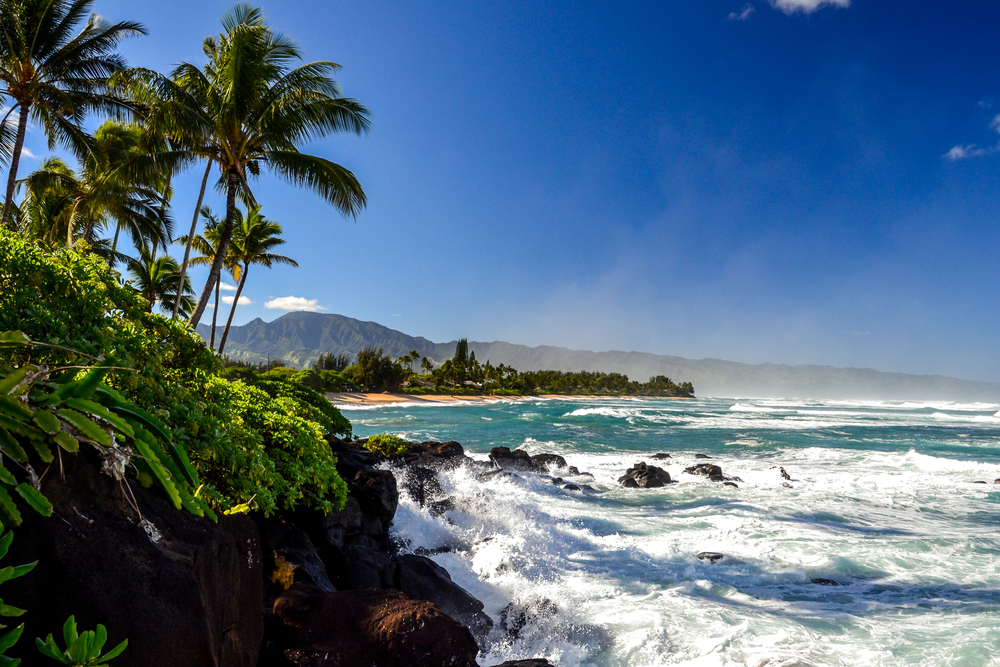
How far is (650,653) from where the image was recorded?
4.94m

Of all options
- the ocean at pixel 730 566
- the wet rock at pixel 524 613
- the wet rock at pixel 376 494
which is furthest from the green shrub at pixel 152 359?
the ocean at pixel 730 566

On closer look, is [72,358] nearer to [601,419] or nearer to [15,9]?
[15,9]

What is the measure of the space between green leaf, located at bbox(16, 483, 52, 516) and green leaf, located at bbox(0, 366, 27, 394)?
0.31 meters

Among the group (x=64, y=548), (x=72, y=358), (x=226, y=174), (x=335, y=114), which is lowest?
(x=64, y=548)

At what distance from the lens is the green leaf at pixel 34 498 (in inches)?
60.8

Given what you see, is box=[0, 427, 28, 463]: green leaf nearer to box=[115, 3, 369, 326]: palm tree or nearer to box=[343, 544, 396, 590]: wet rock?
box=[343, 544, 396, 590]: wet rock

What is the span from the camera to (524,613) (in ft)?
18.5

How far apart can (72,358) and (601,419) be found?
36.1 meters

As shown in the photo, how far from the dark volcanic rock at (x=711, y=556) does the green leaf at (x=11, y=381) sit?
28.5 ft

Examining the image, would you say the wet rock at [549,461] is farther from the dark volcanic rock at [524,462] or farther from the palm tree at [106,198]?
the palm tree at [106,198]

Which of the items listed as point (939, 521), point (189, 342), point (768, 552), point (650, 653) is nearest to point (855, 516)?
point (939, 521)

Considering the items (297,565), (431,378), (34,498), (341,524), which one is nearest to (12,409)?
(34,498)

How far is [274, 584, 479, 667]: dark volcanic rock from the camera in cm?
316

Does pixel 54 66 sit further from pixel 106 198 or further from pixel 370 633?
pixel 370 633
